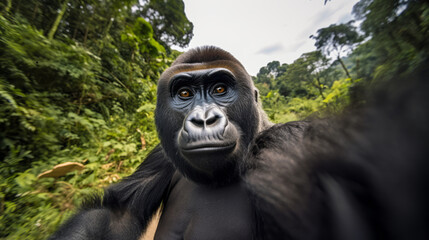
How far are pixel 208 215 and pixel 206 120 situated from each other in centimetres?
54

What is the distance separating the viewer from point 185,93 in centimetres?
132

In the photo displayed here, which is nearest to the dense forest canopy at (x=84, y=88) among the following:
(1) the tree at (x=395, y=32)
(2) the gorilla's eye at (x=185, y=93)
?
(1) the tree at (x=395, y=32)

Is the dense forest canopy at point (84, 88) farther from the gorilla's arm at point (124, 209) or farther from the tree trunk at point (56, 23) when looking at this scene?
the gorilla's arm at point (124, 209)

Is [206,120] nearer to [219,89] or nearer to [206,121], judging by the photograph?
[206,121]

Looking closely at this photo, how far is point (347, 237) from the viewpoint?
436mm

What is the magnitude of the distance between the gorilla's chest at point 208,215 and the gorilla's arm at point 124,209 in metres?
0.28

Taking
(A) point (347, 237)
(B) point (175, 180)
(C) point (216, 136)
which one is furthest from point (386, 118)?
(B) point (175, 180)

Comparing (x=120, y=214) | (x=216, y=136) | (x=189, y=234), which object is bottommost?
(x=120, y=214)

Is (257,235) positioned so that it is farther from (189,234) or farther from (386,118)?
(386,118)

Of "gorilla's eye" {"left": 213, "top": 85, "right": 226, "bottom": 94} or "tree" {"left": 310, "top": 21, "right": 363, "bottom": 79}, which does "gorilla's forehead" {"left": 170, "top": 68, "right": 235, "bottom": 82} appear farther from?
"tree" {"left": 310, "top": 21, "right": 363, "bottom": 79}

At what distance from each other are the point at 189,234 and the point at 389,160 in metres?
0.95

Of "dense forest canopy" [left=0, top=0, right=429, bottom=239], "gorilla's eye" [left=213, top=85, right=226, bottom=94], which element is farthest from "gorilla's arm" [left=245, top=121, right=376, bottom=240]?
"gorilla's eye" [left=213, top=85, right=226, bottom=94]

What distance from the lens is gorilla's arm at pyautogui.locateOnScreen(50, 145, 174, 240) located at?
125 cm

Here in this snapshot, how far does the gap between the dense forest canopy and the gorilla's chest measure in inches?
22.6
